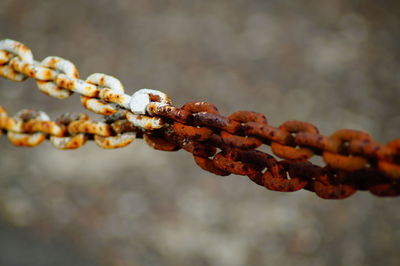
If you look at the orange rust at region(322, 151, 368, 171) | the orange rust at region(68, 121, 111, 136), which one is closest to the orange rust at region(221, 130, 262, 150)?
the orange rust at region(322, 151, 368, 171)

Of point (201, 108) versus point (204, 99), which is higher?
point (204, 99)

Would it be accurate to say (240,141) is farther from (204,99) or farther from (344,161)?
(204,99)

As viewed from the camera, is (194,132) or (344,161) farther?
(194,132)

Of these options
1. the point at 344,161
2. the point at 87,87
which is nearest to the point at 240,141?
the point at 344,161

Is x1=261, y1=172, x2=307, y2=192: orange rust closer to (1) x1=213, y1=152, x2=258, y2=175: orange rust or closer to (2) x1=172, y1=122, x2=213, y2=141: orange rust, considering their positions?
(1) x1=213, y1=152, x2=258, y2=175: orange rust

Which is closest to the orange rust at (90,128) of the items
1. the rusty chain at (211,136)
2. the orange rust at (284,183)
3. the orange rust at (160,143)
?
the rusty chain at (211,136)

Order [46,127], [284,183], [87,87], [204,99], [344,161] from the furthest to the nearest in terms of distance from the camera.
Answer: [204,99]
[46,127]
[87,87]
[284,183]
[344,161]

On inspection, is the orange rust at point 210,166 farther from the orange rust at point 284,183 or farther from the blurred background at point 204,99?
the blurred background at point 204,99

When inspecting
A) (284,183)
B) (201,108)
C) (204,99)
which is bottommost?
(284,183)
